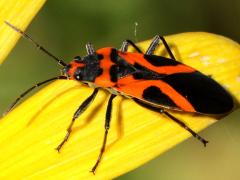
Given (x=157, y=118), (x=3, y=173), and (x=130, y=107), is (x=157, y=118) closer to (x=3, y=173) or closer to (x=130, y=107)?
(x=130, y=107)

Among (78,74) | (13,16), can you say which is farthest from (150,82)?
(13,16)

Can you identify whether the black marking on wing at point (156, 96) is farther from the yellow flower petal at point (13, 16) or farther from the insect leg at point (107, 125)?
the yellow flower petal at point (13, 16)

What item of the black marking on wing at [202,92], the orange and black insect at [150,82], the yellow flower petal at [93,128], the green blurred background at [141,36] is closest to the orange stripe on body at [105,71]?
the orange and black insect at [150,82]

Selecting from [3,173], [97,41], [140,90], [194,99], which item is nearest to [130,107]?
[140,90]

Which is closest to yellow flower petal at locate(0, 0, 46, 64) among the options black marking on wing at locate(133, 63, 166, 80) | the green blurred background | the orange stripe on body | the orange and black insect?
the orange and black insect

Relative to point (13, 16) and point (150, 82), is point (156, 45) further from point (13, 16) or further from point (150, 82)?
point (13, 16)

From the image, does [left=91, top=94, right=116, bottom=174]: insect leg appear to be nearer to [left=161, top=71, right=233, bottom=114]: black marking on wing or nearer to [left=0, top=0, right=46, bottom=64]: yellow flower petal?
[left=161, top=71, right=233, bottom=114]: black marking on wing
